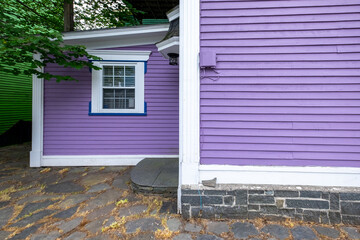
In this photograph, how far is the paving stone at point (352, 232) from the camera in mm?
1747

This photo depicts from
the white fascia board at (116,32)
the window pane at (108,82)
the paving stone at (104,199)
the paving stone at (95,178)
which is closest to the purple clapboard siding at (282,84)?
the paving stone at (104,199)

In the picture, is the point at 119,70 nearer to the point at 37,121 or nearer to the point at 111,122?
the point at 111,122

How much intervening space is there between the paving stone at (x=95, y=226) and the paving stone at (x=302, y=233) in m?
1.99

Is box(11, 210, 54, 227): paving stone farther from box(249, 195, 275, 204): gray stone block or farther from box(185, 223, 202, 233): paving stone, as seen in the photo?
box(249, 195, 275, 204): gray stone block

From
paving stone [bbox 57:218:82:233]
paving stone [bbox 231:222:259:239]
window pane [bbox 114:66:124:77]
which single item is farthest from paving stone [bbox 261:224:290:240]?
window pane [bbox 114:66:124:77]

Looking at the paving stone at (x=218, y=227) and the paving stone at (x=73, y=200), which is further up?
the paving stone at (x=73, y=200)

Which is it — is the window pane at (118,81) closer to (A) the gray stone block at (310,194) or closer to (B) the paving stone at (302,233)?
(A) the gray stone block at (310,194)

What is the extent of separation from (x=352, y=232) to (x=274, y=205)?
74cm

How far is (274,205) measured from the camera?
2014mm

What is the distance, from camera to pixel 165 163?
3.51 meters

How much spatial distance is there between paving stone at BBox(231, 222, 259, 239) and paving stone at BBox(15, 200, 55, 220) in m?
2.38

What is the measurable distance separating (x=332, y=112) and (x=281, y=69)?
73 cm

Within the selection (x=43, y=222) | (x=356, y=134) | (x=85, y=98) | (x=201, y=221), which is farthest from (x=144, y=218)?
(x=85, y=98)

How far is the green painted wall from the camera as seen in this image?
255 inches
